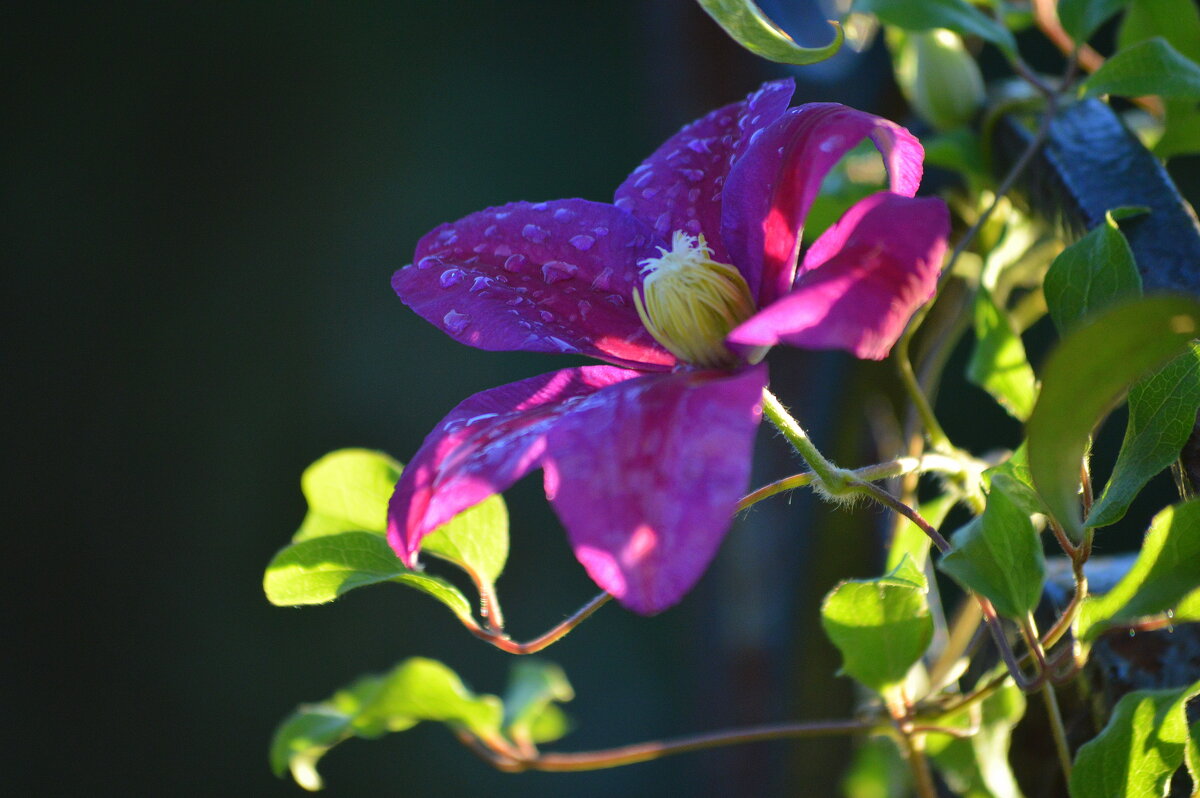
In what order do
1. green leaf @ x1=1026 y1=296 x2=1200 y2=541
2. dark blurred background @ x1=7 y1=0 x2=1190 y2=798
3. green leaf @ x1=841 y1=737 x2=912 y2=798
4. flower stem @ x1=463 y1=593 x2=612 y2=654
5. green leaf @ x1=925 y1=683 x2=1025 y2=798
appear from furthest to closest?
dark blurred background @ x1=7 y1=0 x2=1190 y2=798, green leaf @ x1=841 y1=737 x2=912 y2=798, green leaf @ x1=925 y1=683 x2=1025 y2=798, flower stem @ x1=463 y1=593 x2=612 y2=654, green leaf @ x1=1026 y1=296 x2=1200 y2=541

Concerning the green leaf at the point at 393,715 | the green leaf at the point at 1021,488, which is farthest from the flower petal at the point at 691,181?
the green leaf at the point at 393,715

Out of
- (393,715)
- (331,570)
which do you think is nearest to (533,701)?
(393,715)

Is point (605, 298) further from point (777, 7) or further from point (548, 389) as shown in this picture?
point (777, 7)

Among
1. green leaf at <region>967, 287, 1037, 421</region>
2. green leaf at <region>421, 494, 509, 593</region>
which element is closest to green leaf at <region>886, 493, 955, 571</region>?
green leaf at <region>967, 287, 1037, 421</region>

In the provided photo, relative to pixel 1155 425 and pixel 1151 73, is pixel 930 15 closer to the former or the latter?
pixel 1151 73

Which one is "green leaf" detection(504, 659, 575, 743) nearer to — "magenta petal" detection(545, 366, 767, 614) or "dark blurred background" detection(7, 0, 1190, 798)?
"magenta petal" detection(545, 366, 767, 614)

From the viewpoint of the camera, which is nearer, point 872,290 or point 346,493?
point 872,290

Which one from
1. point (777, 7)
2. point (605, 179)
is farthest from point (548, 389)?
point (605, 179)
